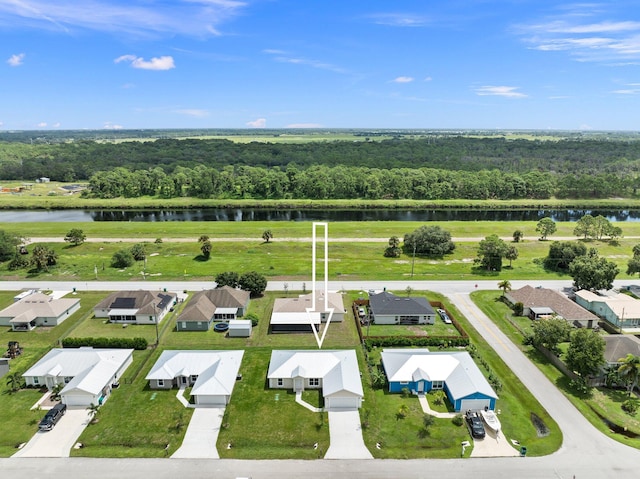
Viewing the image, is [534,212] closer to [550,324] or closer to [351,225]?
[351,225]

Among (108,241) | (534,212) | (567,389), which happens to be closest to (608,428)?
(567,389)

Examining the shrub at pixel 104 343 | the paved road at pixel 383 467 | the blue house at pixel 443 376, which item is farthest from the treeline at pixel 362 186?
the paved road at pixel 383 467

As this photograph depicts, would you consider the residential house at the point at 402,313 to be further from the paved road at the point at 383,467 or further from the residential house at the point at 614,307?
the residential house at the point at 614,307

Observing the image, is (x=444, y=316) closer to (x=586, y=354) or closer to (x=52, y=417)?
(x=586, y=354)

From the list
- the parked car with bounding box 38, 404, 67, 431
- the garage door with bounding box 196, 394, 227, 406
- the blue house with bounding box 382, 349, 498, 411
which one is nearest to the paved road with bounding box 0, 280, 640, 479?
the parked car with bounding box 38, 404, 67, 431

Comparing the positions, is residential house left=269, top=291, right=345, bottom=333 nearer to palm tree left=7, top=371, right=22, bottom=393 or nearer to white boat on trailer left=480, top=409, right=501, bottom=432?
white boat on trailer left=480, top=409, right=501, bottom=432

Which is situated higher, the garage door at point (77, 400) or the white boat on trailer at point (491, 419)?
the garage door at point (77, 400)
